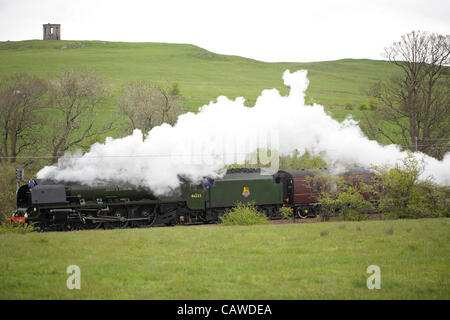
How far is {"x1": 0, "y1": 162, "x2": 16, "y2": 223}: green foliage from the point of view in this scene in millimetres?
25656

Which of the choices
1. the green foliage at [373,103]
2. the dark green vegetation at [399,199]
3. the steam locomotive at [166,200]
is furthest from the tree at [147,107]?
the dark green vegetation at [399,199]

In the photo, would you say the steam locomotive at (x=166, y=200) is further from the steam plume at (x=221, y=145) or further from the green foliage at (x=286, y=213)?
the steam plume at (x=221, y=145)

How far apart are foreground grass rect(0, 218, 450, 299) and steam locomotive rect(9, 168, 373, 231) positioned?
4.10 m

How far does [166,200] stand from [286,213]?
20.5 feet

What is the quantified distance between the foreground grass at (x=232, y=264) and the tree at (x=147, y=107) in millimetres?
29419

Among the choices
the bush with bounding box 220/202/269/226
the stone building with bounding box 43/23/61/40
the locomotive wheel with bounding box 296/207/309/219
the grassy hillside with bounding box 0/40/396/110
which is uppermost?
the stone building with bounding box 43/23/61/40

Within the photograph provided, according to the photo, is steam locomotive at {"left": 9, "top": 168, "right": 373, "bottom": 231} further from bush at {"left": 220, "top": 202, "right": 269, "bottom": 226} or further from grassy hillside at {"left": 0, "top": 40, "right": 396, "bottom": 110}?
grassy hillside at {"left": 0, "top": 40, "right": 396, "bottom": 110}

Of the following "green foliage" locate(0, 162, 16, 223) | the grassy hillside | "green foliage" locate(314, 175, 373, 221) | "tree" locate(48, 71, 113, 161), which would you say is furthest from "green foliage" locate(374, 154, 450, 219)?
the grassy hillside

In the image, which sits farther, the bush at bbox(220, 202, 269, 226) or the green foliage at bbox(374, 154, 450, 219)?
the green foliage at bbox(374, 154, 450, 219)

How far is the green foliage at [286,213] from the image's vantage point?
80.6ft

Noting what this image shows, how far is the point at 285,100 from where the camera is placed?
26.8 m

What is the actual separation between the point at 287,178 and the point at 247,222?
5.27m

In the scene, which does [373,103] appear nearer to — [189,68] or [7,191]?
[189,68]

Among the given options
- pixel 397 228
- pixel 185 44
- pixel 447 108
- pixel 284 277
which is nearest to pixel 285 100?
pixel 397 228
